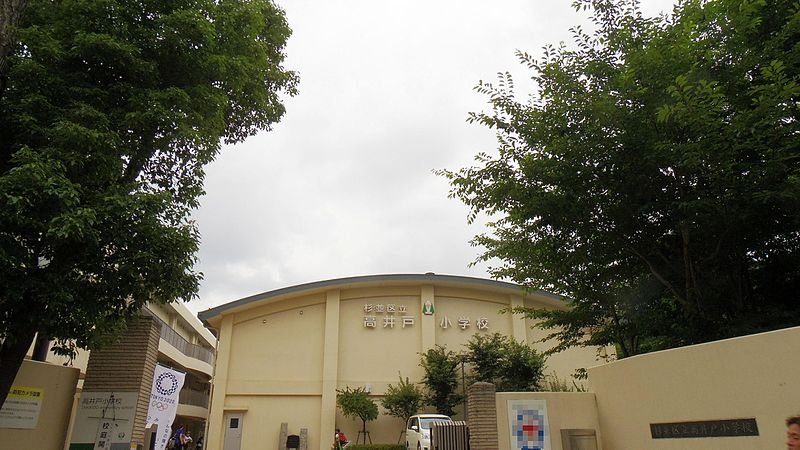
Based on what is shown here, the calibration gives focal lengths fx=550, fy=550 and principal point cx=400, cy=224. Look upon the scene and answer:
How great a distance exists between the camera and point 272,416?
22750 mm

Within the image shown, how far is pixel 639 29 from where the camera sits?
9.52 m

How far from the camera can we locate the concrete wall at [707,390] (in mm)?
6758

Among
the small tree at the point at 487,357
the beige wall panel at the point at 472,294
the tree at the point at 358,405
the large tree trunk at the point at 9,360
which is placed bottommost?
the large tree trunk at the point at 9,360

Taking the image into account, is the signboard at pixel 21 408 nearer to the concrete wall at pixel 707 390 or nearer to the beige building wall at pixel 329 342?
the concrete wall at pixel 707 390

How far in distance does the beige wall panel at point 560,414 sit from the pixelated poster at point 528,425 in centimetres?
7

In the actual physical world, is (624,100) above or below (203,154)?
above

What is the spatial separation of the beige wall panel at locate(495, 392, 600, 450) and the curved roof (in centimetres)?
1336

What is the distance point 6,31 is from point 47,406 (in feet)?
18.3

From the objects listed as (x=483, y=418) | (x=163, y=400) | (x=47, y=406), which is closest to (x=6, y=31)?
(x=47, y=406)

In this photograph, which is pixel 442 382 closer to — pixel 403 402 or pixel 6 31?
pixel 403 402

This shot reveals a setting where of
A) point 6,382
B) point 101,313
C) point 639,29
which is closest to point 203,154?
point 101,313

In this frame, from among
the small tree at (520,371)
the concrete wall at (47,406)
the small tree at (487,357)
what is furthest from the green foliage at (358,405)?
the concrete wall at (47,406)

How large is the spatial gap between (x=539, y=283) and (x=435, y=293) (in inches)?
504

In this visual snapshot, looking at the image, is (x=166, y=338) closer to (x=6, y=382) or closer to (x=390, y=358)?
(x=390, y=358)
